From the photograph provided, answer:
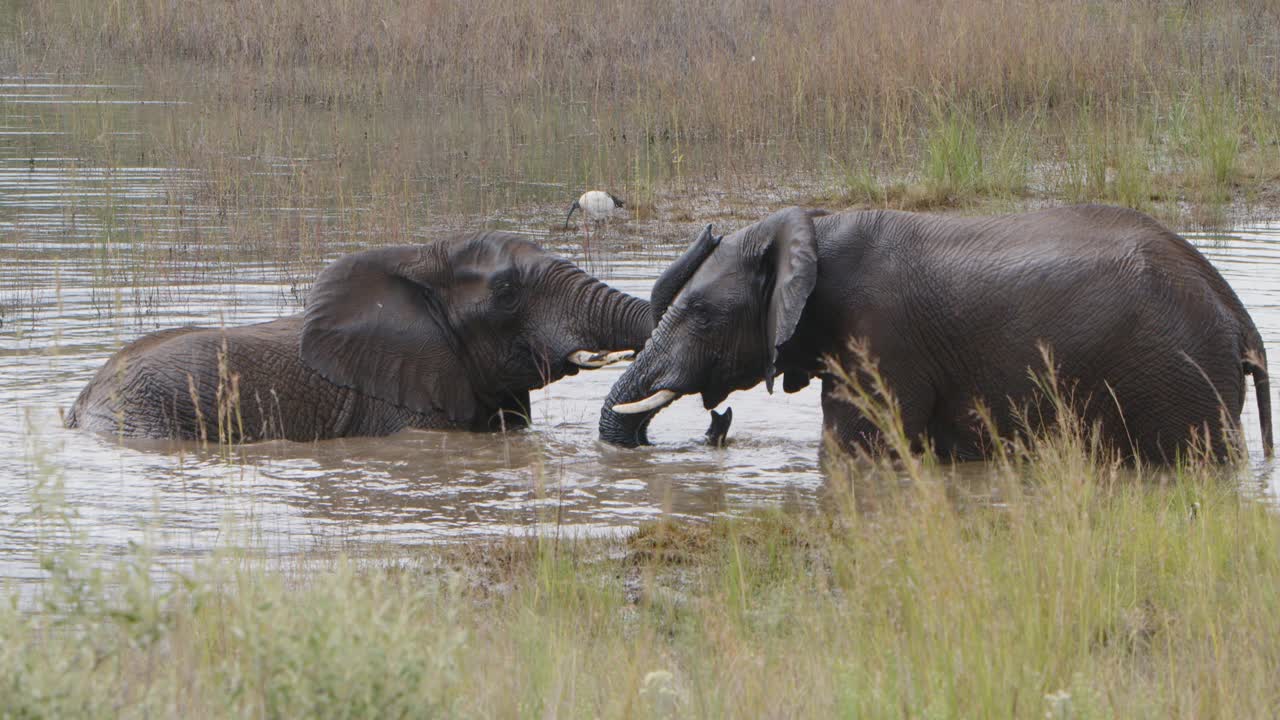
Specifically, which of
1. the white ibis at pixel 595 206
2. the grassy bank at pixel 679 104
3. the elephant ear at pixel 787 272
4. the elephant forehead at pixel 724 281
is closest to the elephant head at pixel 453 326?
the elephant forehead at pixel 724 281

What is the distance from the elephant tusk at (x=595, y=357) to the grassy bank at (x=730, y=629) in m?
2.21

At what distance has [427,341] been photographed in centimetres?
822

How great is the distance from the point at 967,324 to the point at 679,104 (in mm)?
11052

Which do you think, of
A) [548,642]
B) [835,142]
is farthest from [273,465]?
[835,142]

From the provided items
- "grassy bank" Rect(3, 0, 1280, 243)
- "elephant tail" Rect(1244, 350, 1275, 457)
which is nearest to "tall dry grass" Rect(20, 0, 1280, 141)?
"grassy bank" Rect(3, 0, 1280, 243)

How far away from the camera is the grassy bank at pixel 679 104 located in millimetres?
14258

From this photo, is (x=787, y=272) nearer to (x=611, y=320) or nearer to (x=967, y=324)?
(x=967, y=324)

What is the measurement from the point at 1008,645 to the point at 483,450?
4.59m

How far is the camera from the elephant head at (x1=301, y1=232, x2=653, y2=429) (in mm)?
8094

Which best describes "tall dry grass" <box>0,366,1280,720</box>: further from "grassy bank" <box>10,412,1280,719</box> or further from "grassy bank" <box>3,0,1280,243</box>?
"grassy bank" <box>3,0,1280,243</box>

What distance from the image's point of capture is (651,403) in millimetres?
7559

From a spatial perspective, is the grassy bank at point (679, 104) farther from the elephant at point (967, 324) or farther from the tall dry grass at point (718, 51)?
the elephant at point (967, 324)

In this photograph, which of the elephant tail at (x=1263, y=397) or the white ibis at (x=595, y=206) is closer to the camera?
the elephant tail at (x=1263, y=397)

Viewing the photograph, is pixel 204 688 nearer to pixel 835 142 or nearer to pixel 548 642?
pixel 548 642
